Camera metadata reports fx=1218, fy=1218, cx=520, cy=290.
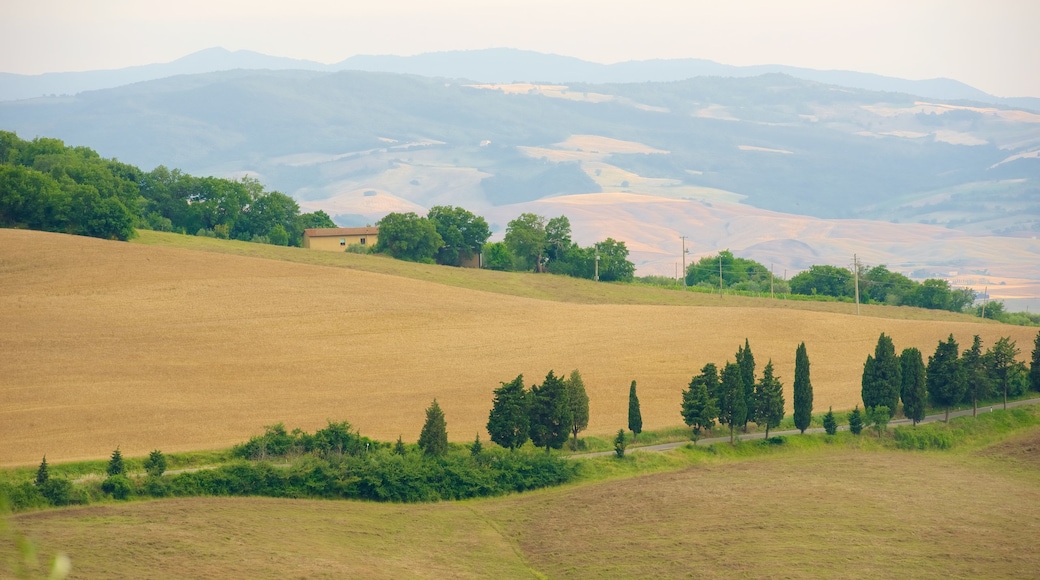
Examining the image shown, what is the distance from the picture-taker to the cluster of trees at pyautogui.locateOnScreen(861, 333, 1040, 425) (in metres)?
73.1

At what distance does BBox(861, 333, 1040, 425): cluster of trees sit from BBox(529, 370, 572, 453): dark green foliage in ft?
63.3

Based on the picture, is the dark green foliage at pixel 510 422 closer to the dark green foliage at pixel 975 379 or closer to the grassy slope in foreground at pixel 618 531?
the grassy slope in foreground at pixel 618 531

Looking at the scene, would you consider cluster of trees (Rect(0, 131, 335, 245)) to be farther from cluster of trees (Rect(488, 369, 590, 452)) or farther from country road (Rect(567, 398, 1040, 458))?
country road (Rect(567, 398, 1040, 458))

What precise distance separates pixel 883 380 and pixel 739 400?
11.0 meters

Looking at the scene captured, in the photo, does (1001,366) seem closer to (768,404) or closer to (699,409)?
(768,404)

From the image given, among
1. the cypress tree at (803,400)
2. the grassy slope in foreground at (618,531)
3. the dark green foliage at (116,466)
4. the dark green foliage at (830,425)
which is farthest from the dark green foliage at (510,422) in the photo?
the dark green foliage at (830,425)

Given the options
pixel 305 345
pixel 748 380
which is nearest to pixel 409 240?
pixel 305 345

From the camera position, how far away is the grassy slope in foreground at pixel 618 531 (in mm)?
44594

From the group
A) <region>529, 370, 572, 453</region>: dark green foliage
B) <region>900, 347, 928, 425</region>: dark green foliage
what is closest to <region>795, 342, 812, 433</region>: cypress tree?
<region>900, 347, 928, 425</region>: dark green foliage

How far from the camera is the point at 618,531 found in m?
50.8

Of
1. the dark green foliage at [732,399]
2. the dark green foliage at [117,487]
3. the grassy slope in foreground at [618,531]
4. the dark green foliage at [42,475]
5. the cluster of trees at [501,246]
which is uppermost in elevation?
the cluster of trees at [501,246]

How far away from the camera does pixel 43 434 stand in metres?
61.7

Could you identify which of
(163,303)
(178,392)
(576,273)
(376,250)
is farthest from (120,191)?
(178,392)

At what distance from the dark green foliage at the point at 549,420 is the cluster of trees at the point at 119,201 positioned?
208 feet
